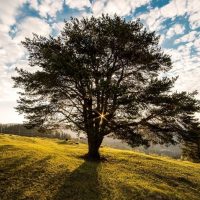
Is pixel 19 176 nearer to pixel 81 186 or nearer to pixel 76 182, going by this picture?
pixel 76 182

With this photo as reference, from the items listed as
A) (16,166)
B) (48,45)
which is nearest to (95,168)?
(16,166)

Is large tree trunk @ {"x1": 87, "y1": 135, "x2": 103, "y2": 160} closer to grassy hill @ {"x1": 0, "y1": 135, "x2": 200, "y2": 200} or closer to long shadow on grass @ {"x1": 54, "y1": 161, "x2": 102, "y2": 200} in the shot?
grassy hill @ {"x1": 0, "y1": 135, "x2": 200, "y2": 200}

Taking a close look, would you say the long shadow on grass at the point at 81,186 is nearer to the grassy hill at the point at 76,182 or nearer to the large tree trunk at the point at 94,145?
the grassy hill at the point at 76,182

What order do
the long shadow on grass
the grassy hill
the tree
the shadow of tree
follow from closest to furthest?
the shadow of tree < the long shadow on grass < the grassy hill < the tree

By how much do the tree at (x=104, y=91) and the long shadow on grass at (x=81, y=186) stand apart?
5.95 metres

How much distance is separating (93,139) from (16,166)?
31.1ft

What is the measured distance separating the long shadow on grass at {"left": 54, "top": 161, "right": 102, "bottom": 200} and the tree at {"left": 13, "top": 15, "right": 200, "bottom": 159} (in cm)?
595

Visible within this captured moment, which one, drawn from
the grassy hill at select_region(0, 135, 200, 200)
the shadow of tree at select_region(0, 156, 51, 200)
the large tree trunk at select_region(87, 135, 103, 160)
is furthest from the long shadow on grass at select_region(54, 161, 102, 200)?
the large tree trunk at select_region(87, 135, 103, 160)

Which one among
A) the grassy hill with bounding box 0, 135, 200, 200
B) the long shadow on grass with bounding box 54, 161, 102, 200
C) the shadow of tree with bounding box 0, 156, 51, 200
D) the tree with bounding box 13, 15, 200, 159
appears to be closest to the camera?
the shadow of tree with bounding box 0, 156, 51, 200

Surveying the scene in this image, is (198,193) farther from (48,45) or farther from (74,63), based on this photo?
(48,45)

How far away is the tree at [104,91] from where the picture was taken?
26.1 m

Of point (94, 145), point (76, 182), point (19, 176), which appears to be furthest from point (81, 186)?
point (94, 145)

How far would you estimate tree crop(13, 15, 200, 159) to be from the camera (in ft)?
85.5

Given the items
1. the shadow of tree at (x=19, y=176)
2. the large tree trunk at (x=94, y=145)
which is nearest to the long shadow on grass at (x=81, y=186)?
the shadow of tree at (x=19, y=176)
